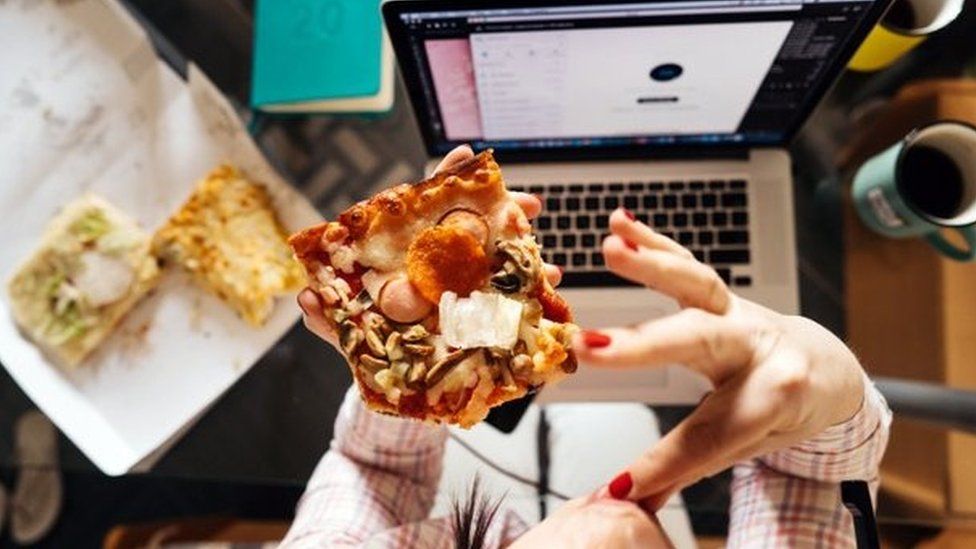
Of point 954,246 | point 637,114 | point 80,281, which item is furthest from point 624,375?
point 80,281

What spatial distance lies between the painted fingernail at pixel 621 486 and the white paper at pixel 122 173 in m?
0.47

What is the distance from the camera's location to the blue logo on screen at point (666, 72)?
2.56ft

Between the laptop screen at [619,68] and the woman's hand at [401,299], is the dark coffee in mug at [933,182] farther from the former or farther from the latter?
the woman's hand at [401,299]

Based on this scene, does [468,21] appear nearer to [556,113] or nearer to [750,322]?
[556,113]

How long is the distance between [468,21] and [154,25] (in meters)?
0.52

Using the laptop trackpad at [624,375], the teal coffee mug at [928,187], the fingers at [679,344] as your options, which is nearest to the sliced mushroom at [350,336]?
the fingers at [679,344]

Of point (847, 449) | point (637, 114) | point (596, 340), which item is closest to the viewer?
point (596, 340)

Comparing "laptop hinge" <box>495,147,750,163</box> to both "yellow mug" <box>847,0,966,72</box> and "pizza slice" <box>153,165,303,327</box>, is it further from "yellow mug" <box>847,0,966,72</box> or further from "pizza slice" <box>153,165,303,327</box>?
→ "pizza slice" <box>153,165,303,327</box>

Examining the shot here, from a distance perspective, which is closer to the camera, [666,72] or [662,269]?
[662,269]

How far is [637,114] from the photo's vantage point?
0.86m

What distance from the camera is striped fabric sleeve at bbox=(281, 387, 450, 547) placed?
821mm

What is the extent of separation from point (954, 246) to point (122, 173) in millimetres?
934

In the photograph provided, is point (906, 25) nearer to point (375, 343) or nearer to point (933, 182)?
point (933, 182)

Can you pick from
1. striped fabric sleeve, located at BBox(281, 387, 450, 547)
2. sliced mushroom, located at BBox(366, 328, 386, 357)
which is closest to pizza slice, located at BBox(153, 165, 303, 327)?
striped fabric sleeve, located at BBox(281, 387, 450, 547)
